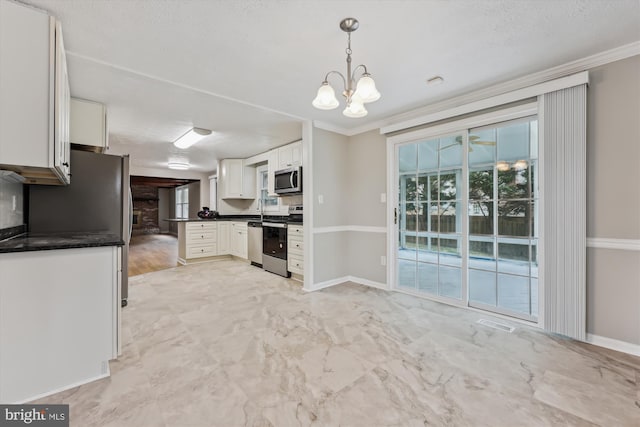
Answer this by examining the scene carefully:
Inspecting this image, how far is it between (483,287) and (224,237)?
4834mm

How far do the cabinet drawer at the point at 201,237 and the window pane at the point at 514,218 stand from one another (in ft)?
16.6

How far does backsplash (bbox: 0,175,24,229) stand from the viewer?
1.90 m

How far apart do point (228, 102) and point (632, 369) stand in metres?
4.06

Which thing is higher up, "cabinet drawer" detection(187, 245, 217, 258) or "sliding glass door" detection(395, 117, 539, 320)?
"sliding glass door" detection(395, 117, 539, 320)

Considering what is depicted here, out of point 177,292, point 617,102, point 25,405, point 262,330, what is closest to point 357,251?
point 262,330

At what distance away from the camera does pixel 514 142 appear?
108 inches

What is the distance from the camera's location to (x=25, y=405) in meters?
1.47

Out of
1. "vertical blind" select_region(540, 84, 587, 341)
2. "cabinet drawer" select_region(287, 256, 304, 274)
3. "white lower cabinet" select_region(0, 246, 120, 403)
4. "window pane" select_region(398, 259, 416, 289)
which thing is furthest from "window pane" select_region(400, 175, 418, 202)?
"white lower cabinet" select_region(0, 246, 120, 403)

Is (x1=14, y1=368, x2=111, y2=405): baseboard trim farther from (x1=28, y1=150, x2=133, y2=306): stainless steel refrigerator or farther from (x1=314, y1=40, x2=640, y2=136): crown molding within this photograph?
(x1=314, y1=40, x2=640, y2=136): crown molding

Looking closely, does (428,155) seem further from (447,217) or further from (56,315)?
(56,315)

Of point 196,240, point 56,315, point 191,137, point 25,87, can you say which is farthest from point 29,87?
point 196,240

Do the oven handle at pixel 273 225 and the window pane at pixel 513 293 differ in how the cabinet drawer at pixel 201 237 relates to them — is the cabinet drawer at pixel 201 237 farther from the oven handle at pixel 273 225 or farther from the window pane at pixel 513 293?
the window pane at pixel 513 293

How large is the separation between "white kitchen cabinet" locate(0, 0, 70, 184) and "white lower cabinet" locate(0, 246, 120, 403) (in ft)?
1.85

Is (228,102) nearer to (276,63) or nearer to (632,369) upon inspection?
(276,63)
